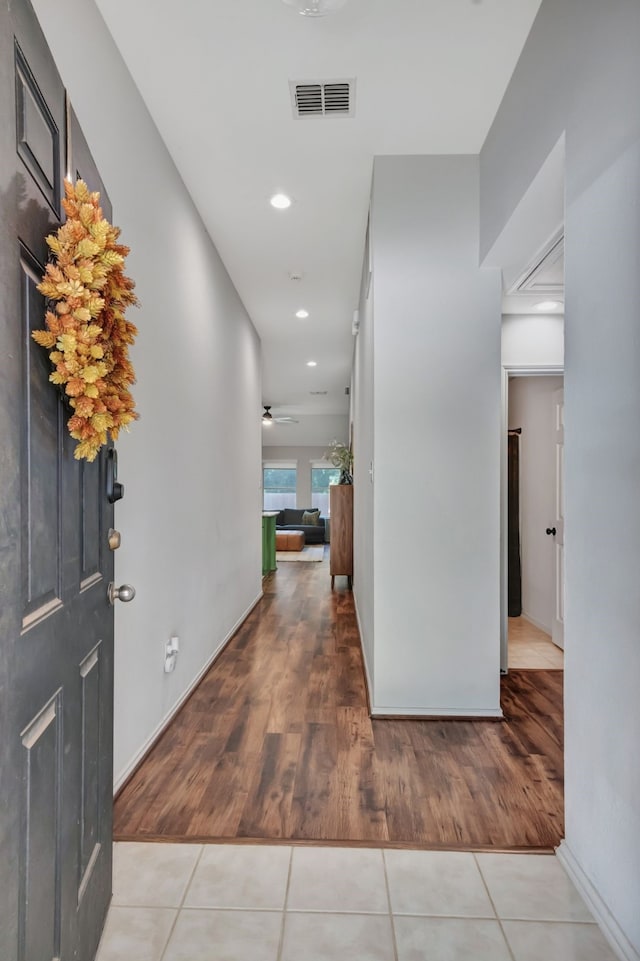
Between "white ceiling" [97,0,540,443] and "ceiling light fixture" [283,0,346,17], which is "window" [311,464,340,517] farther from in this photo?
"ceiling light fixture" [283,0,346,17]

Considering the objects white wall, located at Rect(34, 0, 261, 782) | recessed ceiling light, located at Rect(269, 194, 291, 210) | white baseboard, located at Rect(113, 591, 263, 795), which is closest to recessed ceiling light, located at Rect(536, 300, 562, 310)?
recessed ceiling light, located at Rect(269, 194, 291, 210)

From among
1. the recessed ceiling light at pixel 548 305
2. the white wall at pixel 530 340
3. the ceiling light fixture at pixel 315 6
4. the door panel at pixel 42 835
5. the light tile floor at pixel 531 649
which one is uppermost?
the ceiling light fixture at pixel 315 6

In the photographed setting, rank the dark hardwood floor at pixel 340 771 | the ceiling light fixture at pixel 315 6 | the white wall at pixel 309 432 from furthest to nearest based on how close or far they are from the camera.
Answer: the white wall at pixel 309 432, the dark hardwood floor at pixel 340 771, the ceiling light fixture at pixel 315 6

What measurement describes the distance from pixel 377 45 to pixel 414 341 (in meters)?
1.23

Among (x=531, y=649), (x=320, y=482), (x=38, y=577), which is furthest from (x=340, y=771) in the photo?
(x=320, y=482)

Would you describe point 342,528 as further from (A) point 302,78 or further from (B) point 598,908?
(B) point 598,908

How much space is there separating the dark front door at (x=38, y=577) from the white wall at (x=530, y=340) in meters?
2.79

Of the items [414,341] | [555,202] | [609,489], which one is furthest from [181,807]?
[555,202]

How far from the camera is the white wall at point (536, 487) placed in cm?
421

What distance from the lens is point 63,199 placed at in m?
1.03

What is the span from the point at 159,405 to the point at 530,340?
94.9 inches

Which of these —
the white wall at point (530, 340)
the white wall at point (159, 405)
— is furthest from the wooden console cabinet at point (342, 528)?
the white wall at point (530, 340)

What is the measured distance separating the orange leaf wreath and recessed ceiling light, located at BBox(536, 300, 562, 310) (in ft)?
9.30

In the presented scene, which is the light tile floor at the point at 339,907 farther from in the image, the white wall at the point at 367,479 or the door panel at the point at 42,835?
Result: the white wall at the point at 367,479
